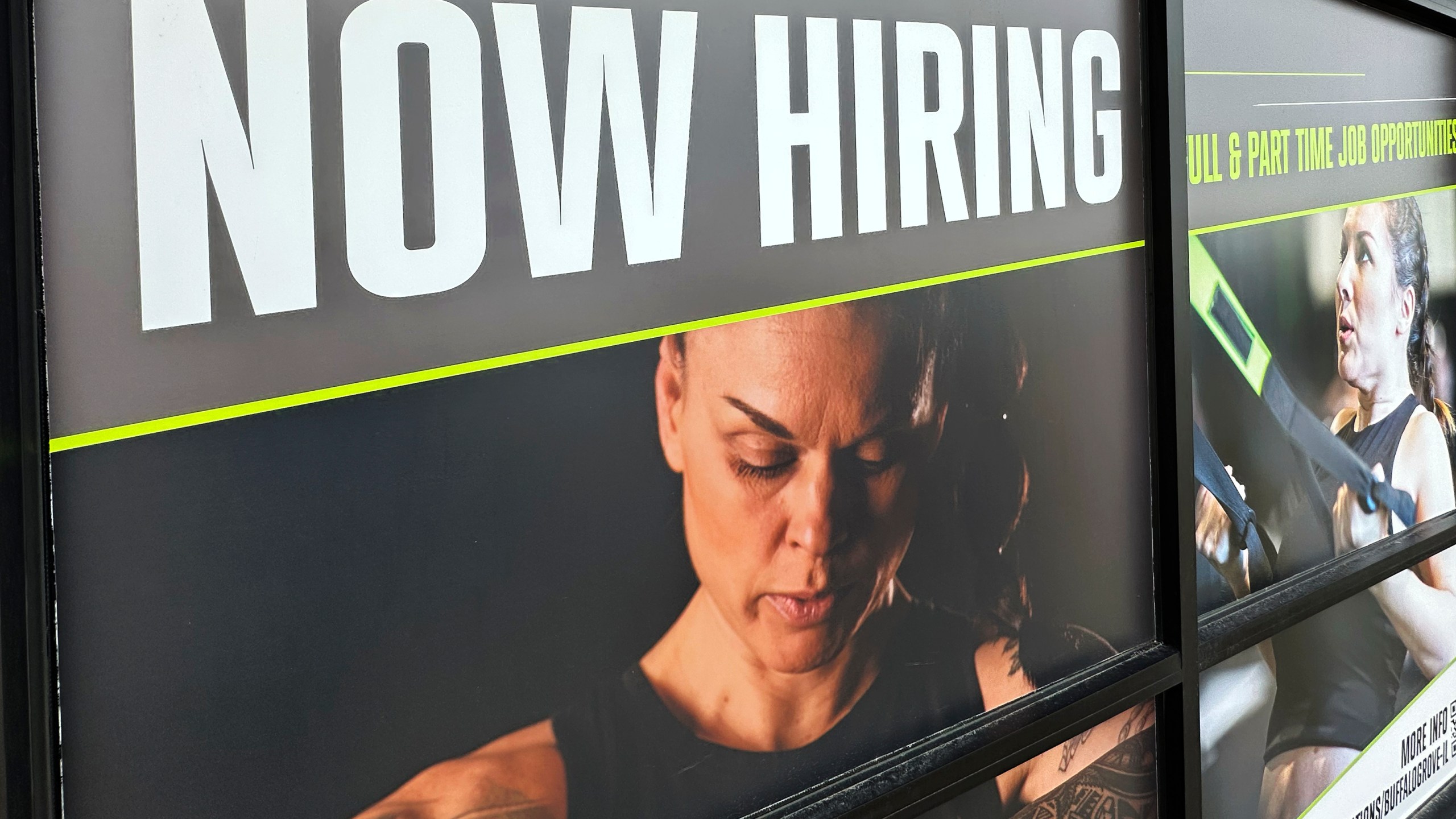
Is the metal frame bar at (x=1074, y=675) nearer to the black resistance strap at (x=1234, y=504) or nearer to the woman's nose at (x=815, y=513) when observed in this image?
the black resistance strap at (x=1234, y=504)

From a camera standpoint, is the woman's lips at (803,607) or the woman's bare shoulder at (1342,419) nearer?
the woman's lips at (803,607)

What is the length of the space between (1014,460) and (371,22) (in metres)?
1.00

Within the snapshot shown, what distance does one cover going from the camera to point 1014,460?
157cm

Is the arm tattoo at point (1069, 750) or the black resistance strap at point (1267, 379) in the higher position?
the black resistance strap at point (1267, 379)

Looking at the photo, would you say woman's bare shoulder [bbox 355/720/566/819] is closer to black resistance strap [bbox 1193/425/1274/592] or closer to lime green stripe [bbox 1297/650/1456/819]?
black resistance strap [bbox 1193/425/1274/592]

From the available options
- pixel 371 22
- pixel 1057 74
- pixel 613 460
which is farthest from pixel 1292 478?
pixel 371 22

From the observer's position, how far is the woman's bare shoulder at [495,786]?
1036mm

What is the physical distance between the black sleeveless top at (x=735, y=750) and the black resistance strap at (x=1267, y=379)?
2.43ft

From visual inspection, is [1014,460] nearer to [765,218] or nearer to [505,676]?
[765,218]

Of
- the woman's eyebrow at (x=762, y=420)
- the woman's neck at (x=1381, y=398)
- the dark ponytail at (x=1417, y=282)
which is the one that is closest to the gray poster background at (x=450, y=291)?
the woman's eyebrow at (x=762, y=420)

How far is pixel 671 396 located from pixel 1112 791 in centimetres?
104

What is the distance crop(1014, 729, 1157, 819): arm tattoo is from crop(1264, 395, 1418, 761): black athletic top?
43 cm

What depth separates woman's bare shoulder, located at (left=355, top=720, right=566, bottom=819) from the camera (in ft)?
3.40

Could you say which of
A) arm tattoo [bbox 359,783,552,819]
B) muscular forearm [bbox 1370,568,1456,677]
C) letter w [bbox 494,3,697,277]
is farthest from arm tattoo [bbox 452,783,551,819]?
muscular forearm [bbox 1370,568,1456,677]
